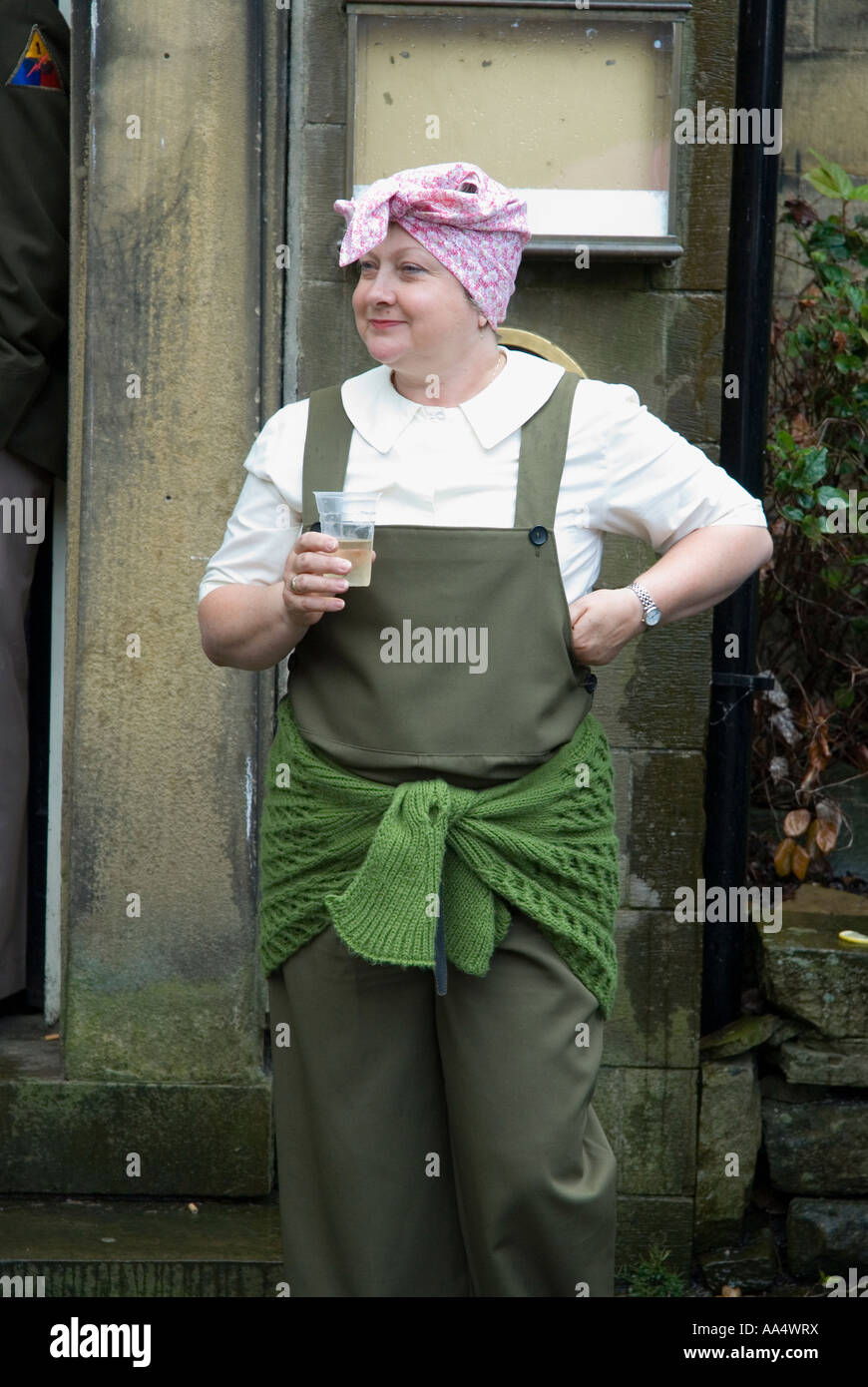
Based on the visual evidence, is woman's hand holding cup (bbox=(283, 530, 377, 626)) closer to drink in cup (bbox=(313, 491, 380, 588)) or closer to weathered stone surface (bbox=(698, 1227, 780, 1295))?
drink in cup (bbox=(313, 491, 380, 588))

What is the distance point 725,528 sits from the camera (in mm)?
2545

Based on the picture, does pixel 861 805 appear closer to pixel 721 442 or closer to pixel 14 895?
pixel 721 442

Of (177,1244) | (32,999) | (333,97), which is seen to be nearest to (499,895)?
(177,1244)

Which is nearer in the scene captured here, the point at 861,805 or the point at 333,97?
the point at 333,97

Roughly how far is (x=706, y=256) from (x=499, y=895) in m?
1.65

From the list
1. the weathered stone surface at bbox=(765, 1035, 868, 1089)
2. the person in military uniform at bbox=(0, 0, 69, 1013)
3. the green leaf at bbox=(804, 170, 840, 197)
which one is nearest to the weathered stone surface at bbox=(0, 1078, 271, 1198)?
the person in military uniform at bbox=(0, 0, 69, 1013)

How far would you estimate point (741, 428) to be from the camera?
11.8 feet

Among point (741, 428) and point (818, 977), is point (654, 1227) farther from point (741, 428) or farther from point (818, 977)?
point (741, 428)

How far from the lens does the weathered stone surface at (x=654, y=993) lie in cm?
363

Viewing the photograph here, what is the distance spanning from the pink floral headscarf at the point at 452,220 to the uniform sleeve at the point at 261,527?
331 millimetres

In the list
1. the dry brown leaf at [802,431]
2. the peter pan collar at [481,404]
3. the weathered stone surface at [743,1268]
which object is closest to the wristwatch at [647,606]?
the peter pan collar at [481,404]

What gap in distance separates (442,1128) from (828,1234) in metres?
1.51

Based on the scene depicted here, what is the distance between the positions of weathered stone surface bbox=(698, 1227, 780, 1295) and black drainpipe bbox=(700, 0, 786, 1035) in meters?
0.53

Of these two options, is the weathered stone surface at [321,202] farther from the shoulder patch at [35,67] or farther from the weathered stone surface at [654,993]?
the weathered stone surface at [654,993]
